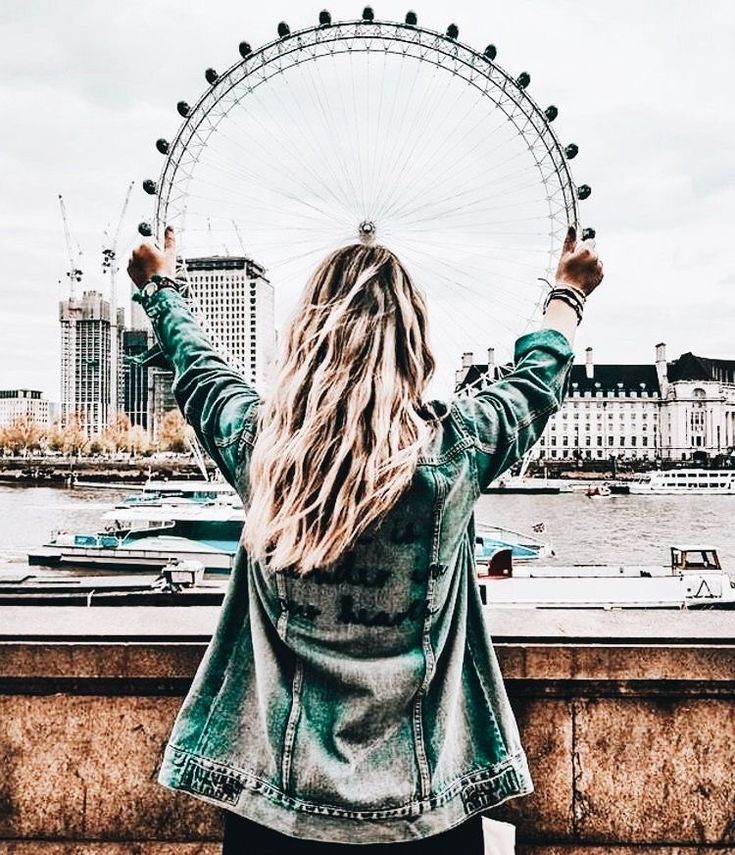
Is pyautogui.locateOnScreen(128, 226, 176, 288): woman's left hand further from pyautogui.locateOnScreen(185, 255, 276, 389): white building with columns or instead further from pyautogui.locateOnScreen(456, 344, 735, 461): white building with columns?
pyautogui.locateOnScreen(456, 344, 735, 461): white building with columns

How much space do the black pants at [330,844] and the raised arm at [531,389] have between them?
2.23 ft

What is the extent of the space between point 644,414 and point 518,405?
502 feet

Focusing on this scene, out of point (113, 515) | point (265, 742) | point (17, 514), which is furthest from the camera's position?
point (17, 514)

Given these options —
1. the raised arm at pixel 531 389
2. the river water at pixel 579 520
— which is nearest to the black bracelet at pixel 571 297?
the raised arm at pixel 531 389

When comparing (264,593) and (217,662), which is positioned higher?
(264,593)

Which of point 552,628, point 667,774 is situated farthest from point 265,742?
point 667,774

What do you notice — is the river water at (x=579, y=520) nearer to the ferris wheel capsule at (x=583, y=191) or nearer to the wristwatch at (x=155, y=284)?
the ferris wheel capsule at (x=583, y=191)

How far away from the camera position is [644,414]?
150 metres

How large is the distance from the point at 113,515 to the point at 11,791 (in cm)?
3591

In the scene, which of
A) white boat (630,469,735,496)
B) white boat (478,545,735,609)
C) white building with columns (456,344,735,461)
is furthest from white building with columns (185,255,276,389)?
white building with columns (456,344,735,461)

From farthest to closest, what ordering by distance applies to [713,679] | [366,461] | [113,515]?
[113,515] < [713,679] < [366,461]

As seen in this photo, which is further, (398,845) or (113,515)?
(113,515)

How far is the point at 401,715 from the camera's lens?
79.0 inches

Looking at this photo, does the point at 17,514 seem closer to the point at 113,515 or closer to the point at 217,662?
the point at 113,515
